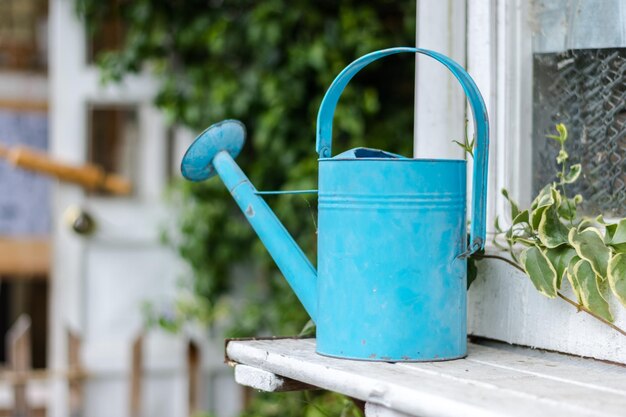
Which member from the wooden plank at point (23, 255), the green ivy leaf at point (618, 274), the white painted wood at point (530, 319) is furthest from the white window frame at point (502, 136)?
the wooden plank at point (23, 255)

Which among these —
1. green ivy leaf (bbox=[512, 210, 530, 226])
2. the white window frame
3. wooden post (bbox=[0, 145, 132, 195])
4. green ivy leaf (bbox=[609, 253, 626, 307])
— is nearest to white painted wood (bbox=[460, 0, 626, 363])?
the white window frame

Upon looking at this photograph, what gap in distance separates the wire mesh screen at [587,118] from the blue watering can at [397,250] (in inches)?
7.7

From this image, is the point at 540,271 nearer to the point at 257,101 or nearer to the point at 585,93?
the point at 585,93

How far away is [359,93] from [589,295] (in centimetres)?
196

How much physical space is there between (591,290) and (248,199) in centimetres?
48

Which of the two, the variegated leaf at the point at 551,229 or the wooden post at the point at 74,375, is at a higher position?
the variegated leaf at the point at 551,229

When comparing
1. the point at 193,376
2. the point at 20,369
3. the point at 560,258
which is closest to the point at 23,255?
the point at 20,369

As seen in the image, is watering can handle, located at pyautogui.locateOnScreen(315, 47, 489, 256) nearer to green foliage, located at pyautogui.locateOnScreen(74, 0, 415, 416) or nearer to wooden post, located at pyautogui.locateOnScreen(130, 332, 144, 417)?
green foliage, located at pyautogui.locateOnScreen(74, 0, 415, 416)

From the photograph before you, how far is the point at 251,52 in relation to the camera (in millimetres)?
3324

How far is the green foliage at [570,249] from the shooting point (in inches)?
47.0

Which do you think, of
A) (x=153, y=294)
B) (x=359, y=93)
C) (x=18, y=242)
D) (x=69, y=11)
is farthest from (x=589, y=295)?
(x=18, y=242)

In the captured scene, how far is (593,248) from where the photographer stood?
3.98 ft

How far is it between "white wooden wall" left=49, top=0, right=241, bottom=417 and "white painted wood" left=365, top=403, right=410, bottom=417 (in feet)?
8.17

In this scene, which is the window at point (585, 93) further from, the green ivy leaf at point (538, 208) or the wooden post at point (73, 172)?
the wooden post at point (73, 172)
